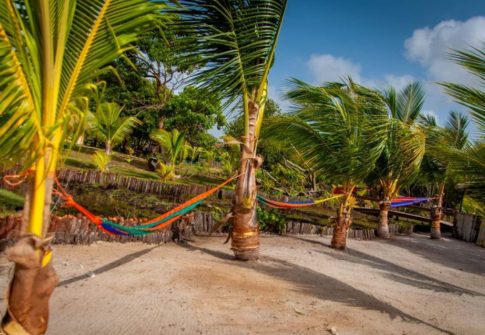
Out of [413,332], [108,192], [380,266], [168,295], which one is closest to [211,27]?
[168,295]

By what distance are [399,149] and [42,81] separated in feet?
23.8

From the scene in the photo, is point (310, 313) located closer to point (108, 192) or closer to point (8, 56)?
point (8, 56)

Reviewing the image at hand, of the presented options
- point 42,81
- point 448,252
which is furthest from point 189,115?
point 42,81

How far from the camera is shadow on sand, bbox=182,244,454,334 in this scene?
321cm

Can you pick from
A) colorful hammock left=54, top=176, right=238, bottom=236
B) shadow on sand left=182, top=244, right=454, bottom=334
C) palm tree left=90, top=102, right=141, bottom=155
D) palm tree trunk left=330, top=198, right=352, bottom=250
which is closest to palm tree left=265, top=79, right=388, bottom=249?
palm tree trunk left=330, top=198, right=352, bottom=250

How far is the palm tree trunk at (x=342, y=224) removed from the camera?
6285 mm

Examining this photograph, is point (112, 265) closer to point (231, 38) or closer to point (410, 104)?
point (231, 38)

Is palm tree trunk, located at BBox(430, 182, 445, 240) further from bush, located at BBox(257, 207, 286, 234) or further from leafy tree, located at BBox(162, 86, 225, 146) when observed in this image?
leafy tree, located at BBox(162, 86, 225, 146)

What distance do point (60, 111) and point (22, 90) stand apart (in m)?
0.21

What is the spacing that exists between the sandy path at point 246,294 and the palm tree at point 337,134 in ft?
4.82

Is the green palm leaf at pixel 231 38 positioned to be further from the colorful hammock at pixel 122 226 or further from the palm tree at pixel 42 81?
the palm tree at pixel 42 81

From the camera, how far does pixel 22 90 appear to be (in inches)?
58.1

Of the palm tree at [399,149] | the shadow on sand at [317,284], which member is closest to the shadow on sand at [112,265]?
the shadow on sand at [317,284]

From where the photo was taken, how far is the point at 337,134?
611cm
